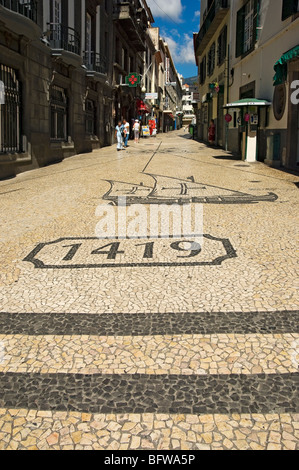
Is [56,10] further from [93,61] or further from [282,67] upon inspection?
[282,67]

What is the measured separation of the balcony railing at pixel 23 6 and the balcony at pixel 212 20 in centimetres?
1050

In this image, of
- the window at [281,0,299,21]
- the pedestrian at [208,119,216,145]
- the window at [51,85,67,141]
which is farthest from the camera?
the pedestrian at [208,119,216,145]

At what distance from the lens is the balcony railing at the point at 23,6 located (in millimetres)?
10887

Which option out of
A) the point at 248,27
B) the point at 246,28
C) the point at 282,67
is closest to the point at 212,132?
the point at 246,28

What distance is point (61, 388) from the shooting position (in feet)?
7.54

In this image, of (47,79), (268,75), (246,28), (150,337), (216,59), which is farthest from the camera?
(216,59)

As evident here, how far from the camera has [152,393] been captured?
2.25 metres

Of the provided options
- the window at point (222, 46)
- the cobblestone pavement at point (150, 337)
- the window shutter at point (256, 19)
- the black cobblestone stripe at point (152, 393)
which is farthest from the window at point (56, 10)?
the black cobblestone stripe at point (152, 393)

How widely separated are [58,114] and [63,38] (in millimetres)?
2876

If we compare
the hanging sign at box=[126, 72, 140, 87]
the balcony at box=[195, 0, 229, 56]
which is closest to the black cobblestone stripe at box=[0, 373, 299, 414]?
the balcony at box=[195, 0, 229, 56]

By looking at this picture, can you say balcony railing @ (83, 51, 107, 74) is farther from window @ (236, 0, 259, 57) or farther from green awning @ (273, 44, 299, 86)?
green awning @ (273, 44, 299, 86)

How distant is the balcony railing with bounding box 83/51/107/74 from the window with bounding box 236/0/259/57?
23.0 feet

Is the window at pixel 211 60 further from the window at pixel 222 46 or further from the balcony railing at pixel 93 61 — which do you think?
the balcony railing at pixel 93 61

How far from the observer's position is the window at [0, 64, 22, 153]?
1184 cm
